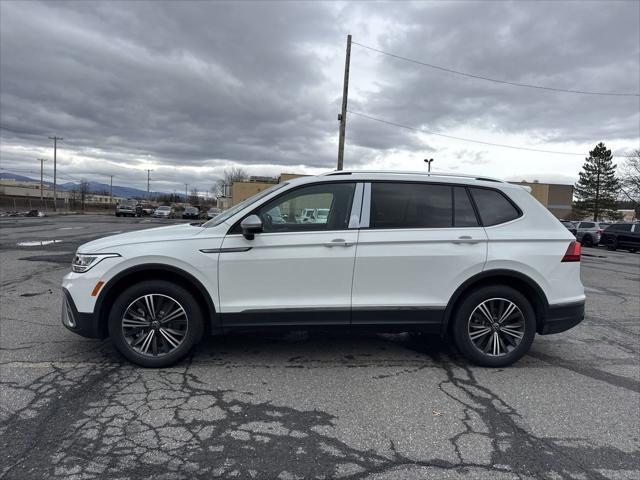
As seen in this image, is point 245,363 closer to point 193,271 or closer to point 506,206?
point 193,271

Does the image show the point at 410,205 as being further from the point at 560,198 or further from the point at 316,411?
the point at 560,198

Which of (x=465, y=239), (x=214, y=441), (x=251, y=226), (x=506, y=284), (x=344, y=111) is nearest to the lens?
(x=214, y=441)

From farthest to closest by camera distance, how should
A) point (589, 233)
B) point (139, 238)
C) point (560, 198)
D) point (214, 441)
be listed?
point (560, 198) → point (589, 233) → point (139, 238) → point (214, 441)

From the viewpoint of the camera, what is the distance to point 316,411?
341 centimetres

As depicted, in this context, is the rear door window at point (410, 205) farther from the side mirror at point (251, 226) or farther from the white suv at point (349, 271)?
the side mirror at point (251, 226)

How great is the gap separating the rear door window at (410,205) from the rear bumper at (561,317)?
1.31 m

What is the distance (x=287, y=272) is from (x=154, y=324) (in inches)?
51.4

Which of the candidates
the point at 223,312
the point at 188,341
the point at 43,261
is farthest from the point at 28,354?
the point at 43,261

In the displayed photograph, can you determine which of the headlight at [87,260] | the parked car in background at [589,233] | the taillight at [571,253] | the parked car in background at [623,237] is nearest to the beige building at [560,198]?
the parked car in background at [589,233]

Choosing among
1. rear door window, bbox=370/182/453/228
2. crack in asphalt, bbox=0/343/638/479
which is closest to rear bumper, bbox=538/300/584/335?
crack in asphalt, bbox=0/343/638/479

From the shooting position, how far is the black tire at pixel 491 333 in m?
4.28

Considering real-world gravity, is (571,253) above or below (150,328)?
above

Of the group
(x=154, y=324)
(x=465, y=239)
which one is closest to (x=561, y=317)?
(x=465, y=239)

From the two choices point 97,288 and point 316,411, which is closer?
point 316,411
